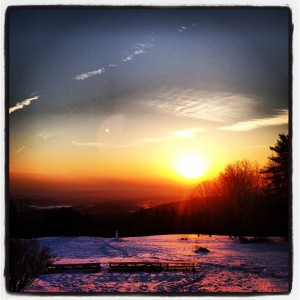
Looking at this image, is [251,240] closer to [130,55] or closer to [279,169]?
[279,169]

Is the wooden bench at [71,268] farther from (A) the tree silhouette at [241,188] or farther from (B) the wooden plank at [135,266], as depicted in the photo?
(A) the tree silhouette at [241,188]

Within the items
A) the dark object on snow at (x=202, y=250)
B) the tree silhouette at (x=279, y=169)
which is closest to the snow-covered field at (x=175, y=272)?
the dark object on snow at (x=202, y=250)

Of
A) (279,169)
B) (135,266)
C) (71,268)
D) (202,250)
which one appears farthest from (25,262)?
(279,169)

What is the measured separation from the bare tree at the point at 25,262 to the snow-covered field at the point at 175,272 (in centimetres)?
6

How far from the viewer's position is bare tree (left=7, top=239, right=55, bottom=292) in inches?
199

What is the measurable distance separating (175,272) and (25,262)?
1.18m

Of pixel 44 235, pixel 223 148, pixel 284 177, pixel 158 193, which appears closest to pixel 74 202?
pixel 44 235

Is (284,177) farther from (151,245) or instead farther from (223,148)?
(151,245)

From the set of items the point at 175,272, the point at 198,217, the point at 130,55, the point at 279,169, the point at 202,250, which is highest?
the point at 130,55

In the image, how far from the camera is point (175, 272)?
512cm

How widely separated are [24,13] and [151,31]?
101 cm

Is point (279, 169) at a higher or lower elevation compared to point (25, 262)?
higher

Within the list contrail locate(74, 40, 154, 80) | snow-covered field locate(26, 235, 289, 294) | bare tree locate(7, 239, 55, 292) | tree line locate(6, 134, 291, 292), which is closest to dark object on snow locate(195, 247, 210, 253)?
snow-covered field locate(26, 235, 289, 294)

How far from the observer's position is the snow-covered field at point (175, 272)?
5070 millimetres
